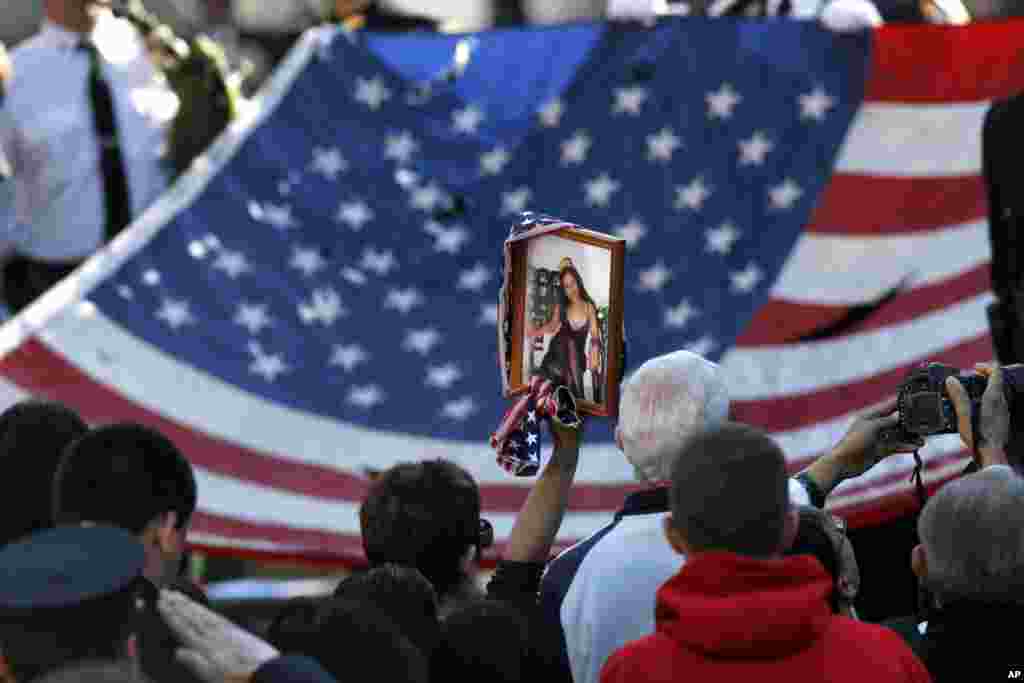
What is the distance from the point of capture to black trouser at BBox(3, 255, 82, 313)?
748 cm

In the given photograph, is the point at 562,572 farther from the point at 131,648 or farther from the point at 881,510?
the point at 881,510

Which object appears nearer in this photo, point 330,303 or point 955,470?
point 955,470

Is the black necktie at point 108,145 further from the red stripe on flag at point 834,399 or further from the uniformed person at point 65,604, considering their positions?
the uniformed person at point 65,604

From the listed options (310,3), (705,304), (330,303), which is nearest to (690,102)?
(705,304)

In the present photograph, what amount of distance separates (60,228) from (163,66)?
0.75 meters

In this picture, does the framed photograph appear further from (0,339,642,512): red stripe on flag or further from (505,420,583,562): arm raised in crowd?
(0,339,642,512): red stripe on flag

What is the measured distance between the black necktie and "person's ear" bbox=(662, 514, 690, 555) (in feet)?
16.0

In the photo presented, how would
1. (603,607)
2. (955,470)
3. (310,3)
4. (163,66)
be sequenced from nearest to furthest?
1. (603,607)
2. (955,470)
3. (163,66)
4. (310,3)

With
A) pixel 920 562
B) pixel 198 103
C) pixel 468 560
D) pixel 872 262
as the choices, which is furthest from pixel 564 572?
pixel 198 103

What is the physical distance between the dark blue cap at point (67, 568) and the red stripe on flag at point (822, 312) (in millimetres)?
4901

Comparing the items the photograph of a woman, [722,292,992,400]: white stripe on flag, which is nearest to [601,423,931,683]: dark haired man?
the photograph of a woman

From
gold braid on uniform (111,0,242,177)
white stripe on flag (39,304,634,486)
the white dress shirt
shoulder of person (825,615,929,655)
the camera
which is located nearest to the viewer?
shoulder of person (825,615,929,655)

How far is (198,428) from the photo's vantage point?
7.22 metres

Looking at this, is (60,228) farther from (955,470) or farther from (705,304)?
(955,470)
